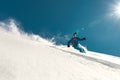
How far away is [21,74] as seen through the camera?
22.4 ft

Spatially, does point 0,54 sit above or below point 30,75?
above

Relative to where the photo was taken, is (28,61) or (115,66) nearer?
(28,61)

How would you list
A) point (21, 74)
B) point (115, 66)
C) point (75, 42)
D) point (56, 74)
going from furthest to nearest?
1. point (75, 42)
2. point (115, 66)
3. point (56, 74)
4. point (21, 74)

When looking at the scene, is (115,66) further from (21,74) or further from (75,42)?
(75,42)

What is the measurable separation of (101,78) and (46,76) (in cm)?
221

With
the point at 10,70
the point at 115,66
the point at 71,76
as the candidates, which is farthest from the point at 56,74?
the point at 115,66

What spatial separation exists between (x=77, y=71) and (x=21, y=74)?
2.54 m

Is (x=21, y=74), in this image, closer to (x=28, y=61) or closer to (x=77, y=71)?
(x=28, y=61)

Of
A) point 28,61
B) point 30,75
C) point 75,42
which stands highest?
point 75,42

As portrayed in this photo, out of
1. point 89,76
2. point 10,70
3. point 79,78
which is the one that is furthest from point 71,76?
point 10,70

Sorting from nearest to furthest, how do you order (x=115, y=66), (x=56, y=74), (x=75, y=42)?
(x=56, y=74), (x=115, y=66), (x=75, y=42)

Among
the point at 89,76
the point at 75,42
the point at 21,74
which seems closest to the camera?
the point at 21,74

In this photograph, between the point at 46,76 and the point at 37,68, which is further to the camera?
the point at 37,68

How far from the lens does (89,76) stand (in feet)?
26.7
